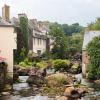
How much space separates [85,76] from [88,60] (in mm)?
2516

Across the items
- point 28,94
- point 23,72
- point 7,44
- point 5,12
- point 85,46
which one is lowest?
point 28,94

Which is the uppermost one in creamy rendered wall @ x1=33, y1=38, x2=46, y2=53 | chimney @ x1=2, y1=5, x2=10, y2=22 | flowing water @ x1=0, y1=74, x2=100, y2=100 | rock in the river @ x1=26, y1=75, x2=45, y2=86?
chimney @ x1=2, y1=5, x2=10, y2=22

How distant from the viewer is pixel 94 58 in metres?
59.8

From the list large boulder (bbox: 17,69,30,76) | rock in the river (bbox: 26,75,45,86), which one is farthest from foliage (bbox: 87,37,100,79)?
large boulder (bbox: 17,69,30,76)

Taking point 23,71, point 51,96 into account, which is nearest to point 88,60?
point 23,71

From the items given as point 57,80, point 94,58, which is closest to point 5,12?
point 94,58

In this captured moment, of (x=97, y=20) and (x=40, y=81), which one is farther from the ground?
(x=97, y=20)

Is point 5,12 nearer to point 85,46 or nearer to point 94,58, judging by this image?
point 85,46

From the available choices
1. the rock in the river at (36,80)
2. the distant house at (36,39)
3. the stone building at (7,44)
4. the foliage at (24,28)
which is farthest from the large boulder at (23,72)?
the distant house at (36,39)

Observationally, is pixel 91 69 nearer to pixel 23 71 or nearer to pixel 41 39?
pixel 23 71

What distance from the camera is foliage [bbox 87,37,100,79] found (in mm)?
59116

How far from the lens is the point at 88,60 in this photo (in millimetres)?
63250

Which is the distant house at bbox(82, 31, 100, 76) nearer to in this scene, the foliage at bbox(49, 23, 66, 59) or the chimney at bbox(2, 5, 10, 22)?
the chimney at bbox(2, 5, 10, 22)

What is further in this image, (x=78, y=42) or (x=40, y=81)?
(x=78, y=42)
